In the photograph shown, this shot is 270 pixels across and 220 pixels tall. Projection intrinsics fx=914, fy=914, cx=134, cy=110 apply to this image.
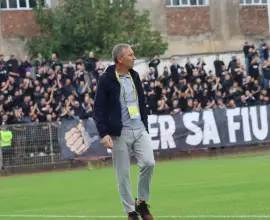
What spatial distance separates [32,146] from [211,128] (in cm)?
711

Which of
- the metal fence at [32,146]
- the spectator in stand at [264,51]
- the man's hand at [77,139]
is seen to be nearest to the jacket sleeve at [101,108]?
the metal fence at [32,146]

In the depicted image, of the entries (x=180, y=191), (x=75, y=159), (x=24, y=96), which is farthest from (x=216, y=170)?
(x=24, y=96)

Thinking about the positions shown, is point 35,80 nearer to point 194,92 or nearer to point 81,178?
point 194,92

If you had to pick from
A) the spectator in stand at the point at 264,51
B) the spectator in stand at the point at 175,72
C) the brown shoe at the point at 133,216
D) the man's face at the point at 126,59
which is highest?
the man's face at the point at 126,59

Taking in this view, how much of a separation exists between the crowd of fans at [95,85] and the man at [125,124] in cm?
2006

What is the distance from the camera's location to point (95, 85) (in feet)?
115

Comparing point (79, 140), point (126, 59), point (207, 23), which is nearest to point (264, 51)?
point (207, 23)

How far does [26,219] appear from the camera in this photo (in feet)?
45.9

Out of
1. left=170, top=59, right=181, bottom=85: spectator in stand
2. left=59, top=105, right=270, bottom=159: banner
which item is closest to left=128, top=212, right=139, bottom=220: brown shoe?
left=59, top=105, right=270, bottom=159: banner

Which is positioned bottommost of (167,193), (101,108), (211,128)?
(211,128)

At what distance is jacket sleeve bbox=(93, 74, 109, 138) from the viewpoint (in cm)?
1181

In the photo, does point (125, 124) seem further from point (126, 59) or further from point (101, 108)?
point (126, 59)

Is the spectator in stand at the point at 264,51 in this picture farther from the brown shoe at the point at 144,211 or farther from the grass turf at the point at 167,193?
the brown shoe at the point at 144,211

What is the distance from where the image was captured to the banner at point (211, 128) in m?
33.7
